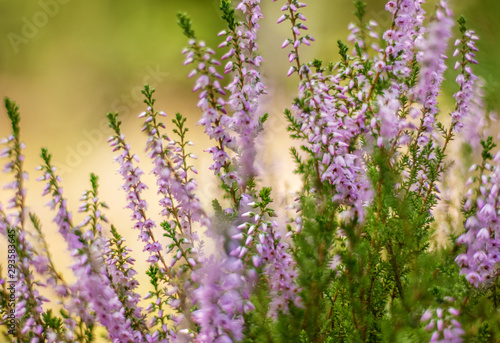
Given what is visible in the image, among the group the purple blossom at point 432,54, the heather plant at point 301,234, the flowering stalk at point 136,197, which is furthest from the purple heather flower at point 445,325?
the flowering stalk at point 136,197

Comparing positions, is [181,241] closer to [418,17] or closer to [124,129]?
[418,17]

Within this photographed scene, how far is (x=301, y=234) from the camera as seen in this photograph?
173 centimetres

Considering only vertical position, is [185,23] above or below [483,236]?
above

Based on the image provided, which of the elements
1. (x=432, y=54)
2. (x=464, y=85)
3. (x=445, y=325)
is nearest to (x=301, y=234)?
(x=445, y=325)

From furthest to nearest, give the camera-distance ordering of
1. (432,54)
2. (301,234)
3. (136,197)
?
(136,197) → (301,234) → (432,54)

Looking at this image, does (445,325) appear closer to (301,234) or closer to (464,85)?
(301,234)

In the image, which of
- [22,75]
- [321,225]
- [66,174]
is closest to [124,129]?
[66,174]

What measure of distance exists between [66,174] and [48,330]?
5905 millimetres

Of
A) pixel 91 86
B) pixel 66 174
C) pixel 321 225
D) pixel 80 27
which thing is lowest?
pixel 321 225

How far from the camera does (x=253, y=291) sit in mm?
1593

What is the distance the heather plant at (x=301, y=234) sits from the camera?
1446 millimetres

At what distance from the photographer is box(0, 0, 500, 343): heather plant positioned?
1446 millimetres

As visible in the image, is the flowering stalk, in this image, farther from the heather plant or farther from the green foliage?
the green foliage

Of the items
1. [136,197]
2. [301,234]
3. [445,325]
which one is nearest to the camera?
[445,325]
